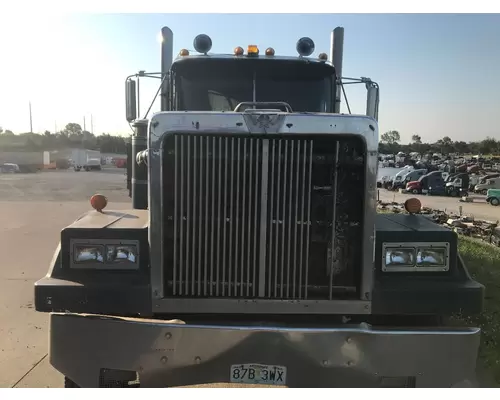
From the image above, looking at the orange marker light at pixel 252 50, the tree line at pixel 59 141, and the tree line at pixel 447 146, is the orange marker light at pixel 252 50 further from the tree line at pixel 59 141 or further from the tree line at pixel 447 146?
the tree line at pixel 447 146


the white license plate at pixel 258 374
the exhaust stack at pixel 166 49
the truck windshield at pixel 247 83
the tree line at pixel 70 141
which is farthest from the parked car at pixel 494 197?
the white license plate at pixel 258 374

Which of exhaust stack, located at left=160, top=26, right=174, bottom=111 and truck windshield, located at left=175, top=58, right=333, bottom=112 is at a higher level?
exhaust stack, located at left=160, top=26, right=174, bottom=111

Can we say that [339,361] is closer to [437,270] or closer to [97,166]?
[437,270]

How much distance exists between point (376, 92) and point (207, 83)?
1891mm

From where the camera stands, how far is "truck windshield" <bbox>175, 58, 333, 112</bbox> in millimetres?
4926

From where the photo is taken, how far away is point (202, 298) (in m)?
3.21

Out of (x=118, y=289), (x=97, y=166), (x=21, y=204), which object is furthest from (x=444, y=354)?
(x=97, y=166)

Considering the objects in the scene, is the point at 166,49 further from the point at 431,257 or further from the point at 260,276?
the point at 431,257

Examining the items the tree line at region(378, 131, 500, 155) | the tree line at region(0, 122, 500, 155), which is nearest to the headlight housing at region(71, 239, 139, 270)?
the tree line at region(0, 122, 500, 155)

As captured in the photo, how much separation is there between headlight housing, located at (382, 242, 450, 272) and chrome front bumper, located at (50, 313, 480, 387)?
48 cm

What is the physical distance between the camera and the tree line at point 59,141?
5534 cm

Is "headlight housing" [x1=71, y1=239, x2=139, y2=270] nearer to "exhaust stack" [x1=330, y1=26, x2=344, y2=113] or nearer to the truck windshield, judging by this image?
the truck windshield

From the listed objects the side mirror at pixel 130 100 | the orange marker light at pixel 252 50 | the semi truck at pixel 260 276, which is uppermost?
the orange marker light at pixel 252 50

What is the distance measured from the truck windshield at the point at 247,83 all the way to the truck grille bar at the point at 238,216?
75.5 inches
